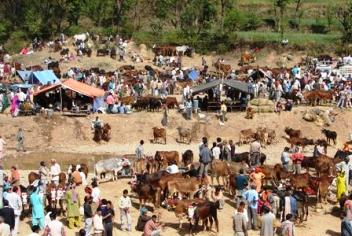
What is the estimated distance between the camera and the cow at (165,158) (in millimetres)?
25969

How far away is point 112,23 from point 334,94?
1326 inches

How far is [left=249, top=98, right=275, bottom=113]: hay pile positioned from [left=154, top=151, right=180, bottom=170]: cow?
969 cm

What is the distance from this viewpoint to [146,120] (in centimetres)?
3388

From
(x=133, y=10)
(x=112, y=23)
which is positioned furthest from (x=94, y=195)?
(x=133, y=10)

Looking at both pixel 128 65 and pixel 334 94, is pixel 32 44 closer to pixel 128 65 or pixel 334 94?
pixel 128 65

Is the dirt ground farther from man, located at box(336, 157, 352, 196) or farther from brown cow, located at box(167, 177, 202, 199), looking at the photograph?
brown cow, located at box(167, 177, 202, 199)

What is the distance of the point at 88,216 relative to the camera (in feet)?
58.4

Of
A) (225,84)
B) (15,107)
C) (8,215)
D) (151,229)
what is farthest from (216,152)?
(15,107)

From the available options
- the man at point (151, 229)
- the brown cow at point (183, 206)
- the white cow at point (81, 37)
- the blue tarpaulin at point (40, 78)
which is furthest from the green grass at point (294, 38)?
the man at point (151, 229)

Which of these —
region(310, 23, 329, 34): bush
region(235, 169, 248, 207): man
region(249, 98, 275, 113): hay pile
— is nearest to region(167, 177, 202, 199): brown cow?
region(235, 169, 248, 207): man

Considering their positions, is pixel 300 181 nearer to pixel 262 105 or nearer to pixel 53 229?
pixel 53 229

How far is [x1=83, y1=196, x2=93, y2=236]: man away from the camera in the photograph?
17281 millimetres

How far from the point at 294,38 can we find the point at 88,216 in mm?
46733

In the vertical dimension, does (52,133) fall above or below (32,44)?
below
